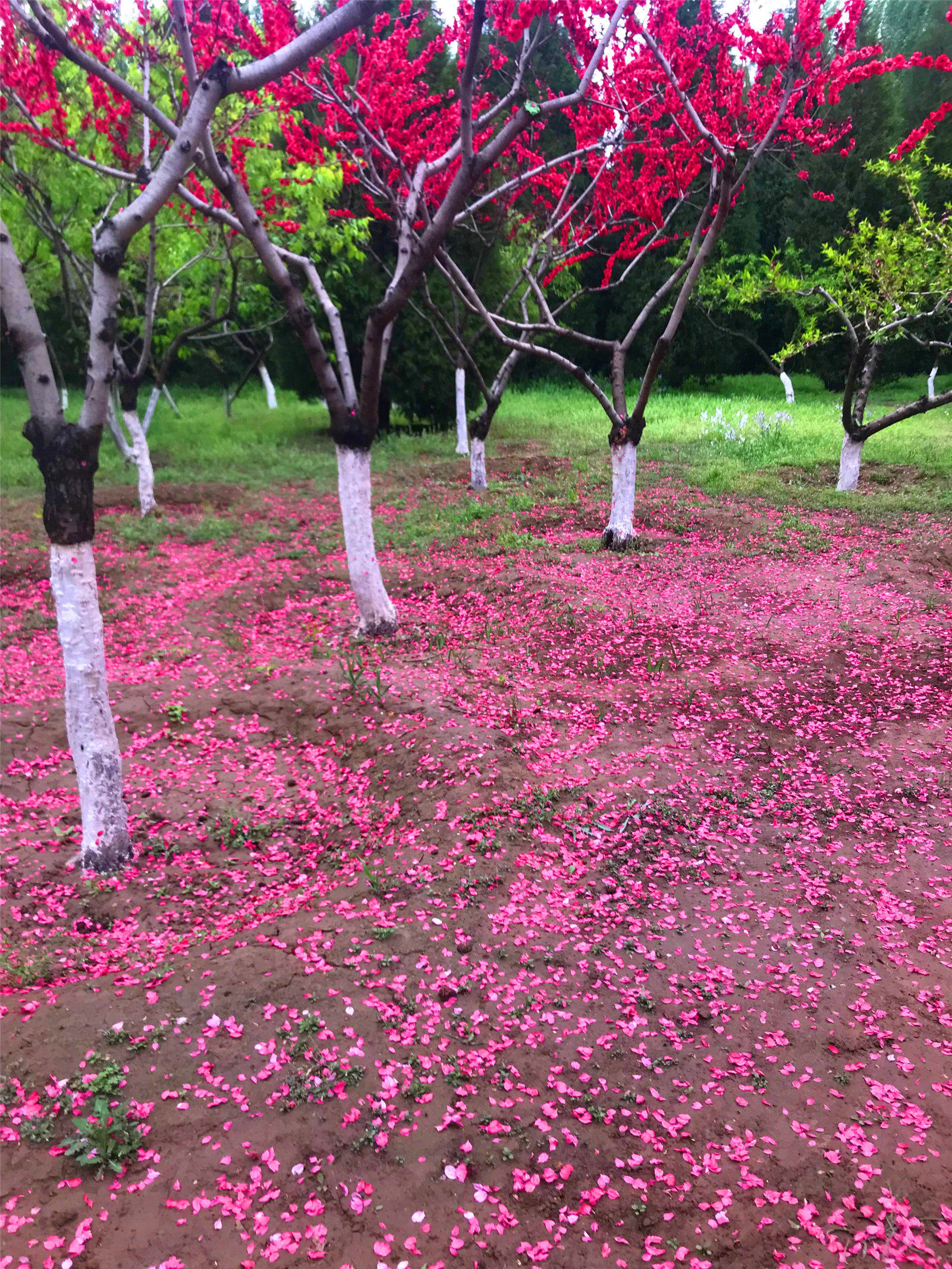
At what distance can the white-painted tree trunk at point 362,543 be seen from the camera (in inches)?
355

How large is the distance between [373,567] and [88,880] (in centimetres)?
477

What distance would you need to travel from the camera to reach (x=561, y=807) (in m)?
6.14

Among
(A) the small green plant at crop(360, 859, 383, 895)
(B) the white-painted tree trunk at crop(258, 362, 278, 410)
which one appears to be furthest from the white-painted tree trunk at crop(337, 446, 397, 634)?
(B) the white-painted tree trunk at crop(258, 362, 278, 410)

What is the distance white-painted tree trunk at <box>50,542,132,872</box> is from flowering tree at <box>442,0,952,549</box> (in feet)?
24.6

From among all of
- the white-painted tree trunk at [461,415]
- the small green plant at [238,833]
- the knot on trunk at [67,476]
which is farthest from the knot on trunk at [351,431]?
the white-painted tree trunk at [461,415]

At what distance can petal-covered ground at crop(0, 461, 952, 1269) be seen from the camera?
3.28 metres

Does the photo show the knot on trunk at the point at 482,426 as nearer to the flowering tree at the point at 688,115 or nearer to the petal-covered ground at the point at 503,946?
the flowering tree at the point at 688,115

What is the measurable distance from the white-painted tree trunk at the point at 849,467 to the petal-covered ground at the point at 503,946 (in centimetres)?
574

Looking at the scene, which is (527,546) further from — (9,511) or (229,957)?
(9,511)

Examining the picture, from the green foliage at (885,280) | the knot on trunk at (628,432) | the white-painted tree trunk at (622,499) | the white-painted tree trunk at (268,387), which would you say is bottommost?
the white-painted tree trunk at (622,499)

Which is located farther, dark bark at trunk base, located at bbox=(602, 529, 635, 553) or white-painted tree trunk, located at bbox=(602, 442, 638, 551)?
dark bark at trunk base, located at bbox=(602, 529, 635, 553)

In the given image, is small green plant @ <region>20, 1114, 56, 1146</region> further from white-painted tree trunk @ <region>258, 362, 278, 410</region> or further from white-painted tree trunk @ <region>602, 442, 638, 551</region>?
white-painted tree trunk @ <region>258, 362, 278, 410</region>

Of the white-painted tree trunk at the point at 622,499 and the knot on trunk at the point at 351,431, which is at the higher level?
the knot on trunk at the point at 351,431

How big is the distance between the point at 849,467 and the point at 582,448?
7.43 m
